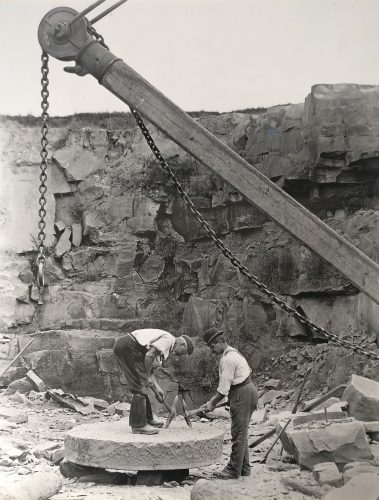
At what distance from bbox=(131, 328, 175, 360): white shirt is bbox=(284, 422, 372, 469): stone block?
157cm

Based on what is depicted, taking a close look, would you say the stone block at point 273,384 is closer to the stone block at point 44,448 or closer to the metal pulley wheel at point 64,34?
the stone block at point 44,448

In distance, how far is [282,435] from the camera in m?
7.16

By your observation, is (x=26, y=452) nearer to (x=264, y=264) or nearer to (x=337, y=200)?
(x=264, y=264)

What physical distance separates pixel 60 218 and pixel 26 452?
910 centimetres

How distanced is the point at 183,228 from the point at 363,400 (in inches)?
342

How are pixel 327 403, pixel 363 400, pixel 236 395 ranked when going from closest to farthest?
pixel 236 395
pixel 363 400
pixel 327 403

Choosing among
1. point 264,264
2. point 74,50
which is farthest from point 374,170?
point 74,50

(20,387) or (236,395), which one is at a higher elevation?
(236,395)

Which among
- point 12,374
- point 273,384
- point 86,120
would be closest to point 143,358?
point 273,384

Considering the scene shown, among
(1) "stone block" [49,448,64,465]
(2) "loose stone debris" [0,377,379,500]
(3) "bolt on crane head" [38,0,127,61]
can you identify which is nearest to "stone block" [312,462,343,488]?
(2) "loose stone debris" [0,377,379,500]

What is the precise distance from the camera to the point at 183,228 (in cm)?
1531

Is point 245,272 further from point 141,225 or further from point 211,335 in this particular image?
point 141,225

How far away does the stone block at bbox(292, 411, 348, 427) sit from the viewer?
7109 millimetres

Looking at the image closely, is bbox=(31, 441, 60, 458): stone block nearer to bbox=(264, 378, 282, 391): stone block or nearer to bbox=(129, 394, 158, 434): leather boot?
bbox=(129, 394, 158, 434): leather boot
